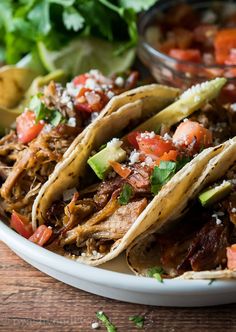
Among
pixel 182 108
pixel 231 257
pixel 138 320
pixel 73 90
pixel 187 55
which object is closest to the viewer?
pixel 231 257

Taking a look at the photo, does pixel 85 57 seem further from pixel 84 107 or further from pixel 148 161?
pixel 148 161

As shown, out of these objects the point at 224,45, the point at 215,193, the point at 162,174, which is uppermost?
the point at 162,174

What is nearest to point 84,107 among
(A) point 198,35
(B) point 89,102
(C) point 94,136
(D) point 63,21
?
(B) point 89,102

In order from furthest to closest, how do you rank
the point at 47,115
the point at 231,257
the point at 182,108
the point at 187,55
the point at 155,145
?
the point at 187,55
the point at 47,115
the point at 182,108
the point at 155,145
the point at 231,257

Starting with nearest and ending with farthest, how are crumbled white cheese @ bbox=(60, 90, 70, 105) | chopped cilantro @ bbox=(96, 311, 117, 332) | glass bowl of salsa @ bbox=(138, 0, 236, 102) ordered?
chopped cilantro @ bbox=(96, 311, 117, 332), crumbled white cheese @ bbox=(60, 90, 70, 105), glass bowl of salsa @ bbox=(138, 0, 236, 102)

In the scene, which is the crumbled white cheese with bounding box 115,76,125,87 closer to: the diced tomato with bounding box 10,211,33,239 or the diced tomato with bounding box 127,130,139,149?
the diced tomato with bounding box 127,130,139,149

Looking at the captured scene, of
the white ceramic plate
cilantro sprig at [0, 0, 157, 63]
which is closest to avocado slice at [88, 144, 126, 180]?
the white ceramic plate
